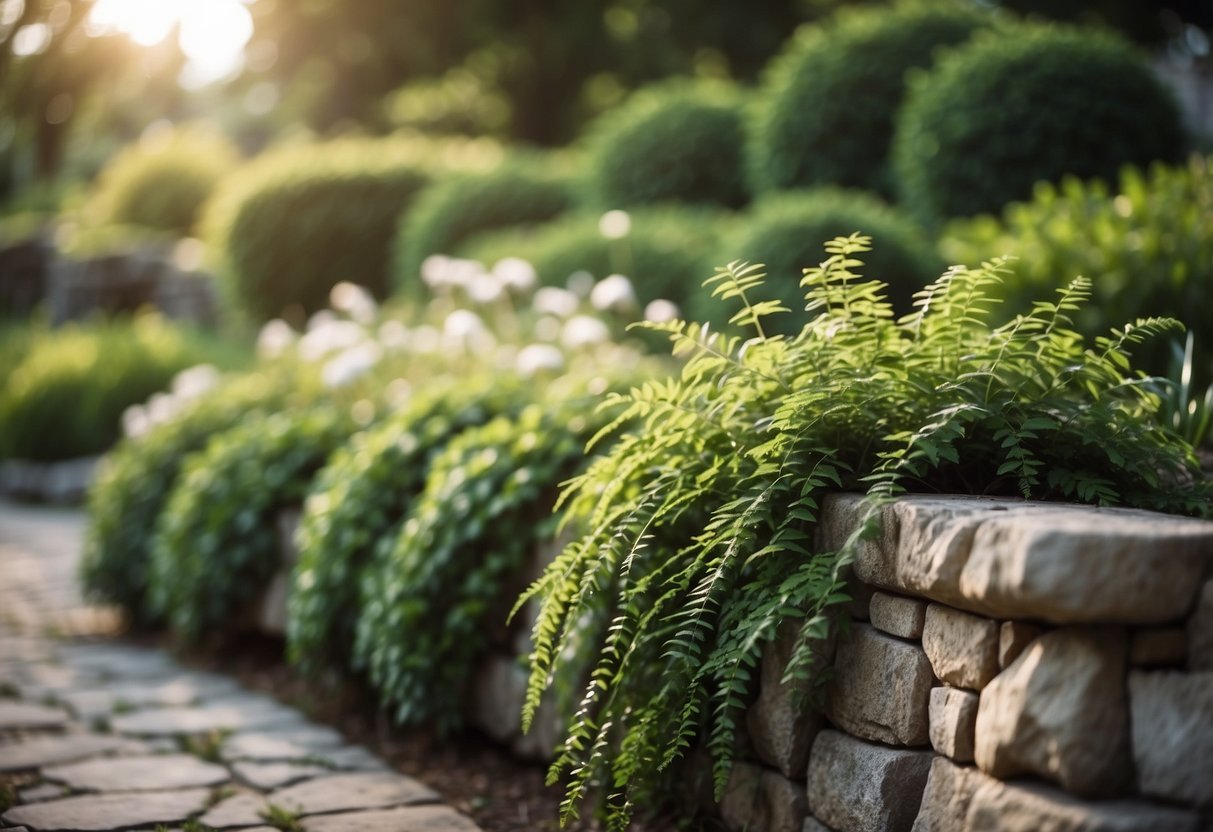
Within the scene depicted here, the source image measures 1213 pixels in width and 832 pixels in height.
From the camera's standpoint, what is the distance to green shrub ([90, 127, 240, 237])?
16.0 metres

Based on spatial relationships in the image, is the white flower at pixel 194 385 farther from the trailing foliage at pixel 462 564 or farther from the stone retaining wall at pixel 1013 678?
the stone retaining wall at pixel 1013 678

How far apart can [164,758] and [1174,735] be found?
2667 millimetres

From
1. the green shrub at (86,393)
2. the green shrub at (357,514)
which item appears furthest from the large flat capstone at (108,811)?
the green shrub at (86,393)

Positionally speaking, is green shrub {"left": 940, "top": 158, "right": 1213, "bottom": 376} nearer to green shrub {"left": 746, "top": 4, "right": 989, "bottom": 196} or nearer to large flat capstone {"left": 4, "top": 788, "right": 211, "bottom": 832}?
green shrub {"left": 746, "top": 4, "right": 989, "bottom": 196}

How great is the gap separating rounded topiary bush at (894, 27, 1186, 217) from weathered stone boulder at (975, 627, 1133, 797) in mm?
4032

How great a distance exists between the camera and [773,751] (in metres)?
2.39

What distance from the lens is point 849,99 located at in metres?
6.31

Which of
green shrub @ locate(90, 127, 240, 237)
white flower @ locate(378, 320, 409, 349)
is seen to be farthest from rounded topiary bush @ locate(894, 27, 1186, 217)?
green shrub @ locate(90, 127, 240, 237)

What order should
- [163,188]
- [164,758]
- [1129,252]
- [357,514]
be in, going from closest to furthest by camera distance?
[164,758], [357,514], [1129,252], [163,188]

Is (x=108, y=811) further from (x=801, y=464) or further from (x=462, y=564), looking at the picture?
(x=801, y=464)

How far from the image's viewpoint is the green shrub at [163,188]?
16.0m

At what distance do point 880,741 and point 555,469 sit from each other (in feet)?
4.36

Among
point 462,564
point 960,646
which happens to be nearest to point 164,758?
point 462,564

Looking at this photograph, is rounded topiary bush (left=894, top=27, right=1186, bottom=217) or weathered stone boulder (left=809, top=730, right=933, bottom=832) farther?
rounded topiary bush (left=894, top=27, right=1186, bottom=217)
